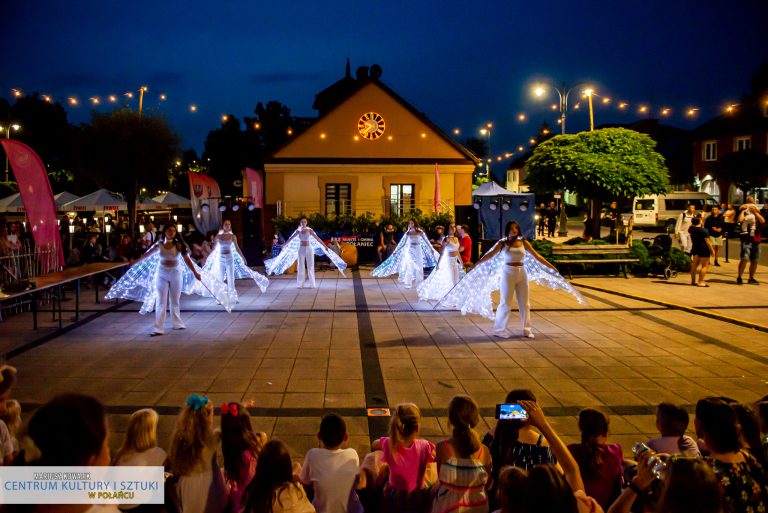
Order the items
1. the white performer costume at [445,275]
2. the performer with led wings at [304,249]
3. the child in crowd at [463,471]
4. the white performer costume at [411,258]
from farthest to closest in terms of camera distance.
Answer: the performer with led wings at [304,249]
the white performer costume at [411,258]
the white performer costume at [445,275]
the child in crowd at [463,471]

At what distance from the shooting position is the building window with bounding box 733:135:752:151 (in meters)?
50.0

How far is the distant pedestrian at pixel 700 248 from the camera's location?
1552 cm

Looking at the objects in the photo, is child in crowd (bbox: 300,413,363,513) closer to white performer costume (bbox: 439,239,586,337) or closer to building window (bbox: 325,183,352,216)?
white performer costume (bbox: 439,239,586,337)

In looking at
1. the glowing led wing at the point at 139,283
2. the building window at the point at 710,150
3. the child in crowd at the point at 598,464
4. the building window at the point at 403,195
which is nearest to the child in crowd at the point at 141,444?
the child in crowd at the point at 598,464

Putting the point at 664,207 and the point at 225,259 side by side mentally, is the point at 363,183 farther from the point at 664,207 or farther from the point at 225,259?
the point at 664,207

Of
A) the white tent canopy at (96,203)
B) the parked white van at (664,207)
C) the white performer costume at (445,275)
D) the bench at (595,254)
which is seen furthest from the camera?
the parked white van at (664,207)

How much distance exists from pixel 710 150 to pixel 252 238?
1867 inches

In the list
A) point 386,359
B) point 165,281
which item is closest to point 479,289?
point 386,359

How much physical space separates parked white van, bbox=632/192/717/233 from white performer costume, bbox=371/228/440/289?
2650 cm

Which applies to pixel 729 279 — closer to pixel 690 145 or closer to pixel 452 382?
pixel 452 382

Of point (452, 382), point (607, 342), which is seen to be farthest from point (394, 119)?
point (452, 382)

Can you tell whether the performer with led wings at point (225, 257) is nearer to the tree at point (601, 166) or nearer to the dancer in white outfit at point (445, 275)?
the dancer in white outfit at point (445, 275)

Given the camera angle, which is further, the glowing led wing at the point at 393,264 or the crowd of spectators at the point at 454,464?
the glowing led wing at the point at 393,264

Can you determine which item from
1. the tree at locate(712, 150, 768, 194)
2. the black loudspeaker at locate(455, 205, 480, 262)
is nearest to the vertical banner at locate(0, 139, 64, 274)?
the black loudspeaker at locate(455, 205, 480, 262)
